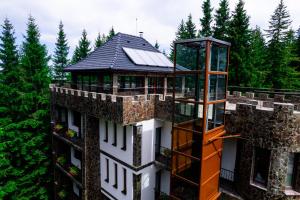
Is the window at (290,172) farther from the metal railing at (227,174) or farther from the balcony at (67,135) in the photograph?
the balcony at (67,135)

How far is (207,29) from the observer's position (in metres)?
33.0

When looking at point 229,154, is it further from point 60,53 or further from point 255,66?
point 60,53

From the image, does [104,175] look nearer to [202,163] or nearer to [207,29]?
[202,163]

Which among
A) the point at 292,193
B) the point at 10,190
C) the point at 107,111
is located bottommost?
the point at 10,190

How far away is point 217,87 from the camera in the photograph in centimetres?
826

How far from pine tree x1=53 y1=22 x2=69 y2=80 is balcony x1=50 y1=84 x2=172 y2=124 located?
27.4 meters

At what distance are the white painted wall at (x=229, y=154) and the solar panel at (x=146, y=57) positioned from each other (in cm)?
739

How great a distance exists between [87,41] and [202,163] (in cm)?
3660

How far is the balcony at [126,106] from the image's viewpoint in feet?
30.9

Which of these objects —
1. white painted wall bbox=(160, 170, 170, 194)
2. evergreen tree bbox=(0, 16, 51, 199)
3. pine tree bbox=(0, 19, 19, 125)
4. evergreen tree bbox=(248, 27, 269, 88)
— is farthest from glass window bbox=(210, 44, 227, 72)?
pine tree bbox=(0, 19, 19, 125)

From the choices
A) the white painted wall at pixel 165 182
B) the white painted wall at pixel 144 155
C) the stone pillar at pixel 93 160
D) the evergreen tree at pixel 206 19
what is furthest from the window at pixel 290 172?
the evergreen tree at pixel 206 19

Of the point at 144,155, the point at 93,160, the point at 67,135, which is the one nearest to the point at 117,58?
the point at 144,155

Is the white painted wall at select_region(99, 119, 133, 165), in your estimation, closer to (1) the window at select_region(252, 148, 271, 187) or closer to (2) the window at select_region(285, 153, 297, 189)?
(1) the window at select_region(252, 148, 271, 187)

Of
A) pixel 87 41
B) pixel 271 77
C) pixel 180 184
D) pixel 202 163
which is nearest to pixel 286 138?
pixel 202 163
